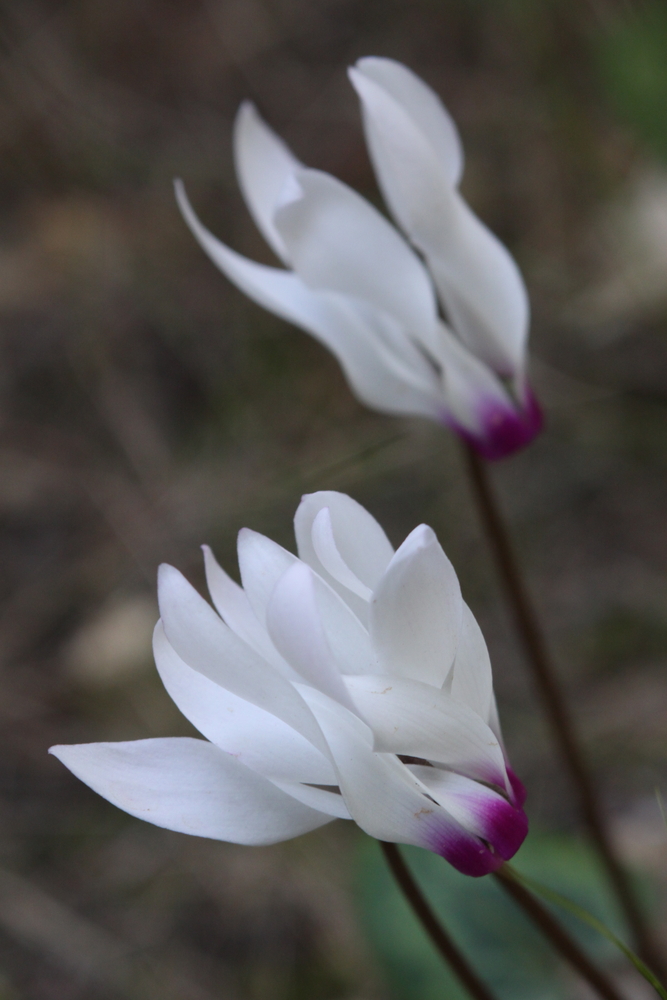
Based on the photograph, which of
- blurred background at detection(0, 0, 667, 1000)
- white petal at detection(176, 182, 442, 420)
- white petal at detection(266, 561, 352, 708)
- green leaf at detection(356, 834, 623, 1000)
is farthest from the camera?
blurred background at detection(0, 0, 667, 1000)

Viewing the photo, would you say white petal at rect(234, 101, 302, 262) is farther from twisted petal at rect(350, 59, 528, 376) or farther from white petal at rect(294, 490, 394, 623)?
white petal at rect(294, 490, 394, 623)

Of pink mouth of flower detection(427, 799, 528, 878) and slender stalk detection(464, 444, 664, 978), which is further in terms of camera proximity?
slender stalk detection(464, 444, 664, 978)

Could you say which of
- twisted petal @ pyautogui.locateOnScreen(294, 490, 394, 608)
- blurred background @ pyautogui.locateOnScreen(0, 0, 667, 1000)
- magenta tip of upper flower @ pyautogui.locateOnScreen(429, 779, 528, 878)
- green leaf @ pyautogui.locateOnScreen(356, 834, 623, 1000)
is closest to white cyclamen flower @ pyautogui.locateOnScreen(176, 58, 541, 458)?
blurred background @ pyautogui.locateOnScreen(0, 0, 667, 1000)

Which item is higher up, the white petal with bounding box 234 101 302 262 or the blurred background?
the white petal with bounding box 234 101 302 262

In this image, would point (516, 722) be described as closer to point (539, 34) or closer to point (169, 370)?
point (169, 370)

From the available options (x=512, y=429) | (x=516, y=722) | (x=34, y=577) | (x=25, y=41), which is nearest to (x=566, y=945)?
(x=512, y=429)

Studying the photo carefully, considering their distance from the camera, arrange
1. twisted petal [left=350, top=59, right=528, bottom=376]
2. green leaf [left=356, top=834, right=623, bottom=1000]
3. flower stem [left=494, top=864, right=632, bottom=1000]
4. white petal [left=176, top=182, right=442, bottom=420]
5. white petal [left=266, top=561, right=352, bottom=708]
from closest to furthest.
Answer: white petal [left=266, top=561, right=352, bottom=708], flower stem [left=494, top=864, right=632, bottom=1000], twisted petal [left=350, top=59, right=528, bottom=376], white petal [left=176, top=182, right=442, bottom=420], green leaf [left=356, top=834, right=623, bottom=1000]

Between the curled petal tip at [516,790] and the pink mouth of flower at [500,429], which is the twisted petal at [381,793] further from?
the pink mouth of flower at [500,429]
